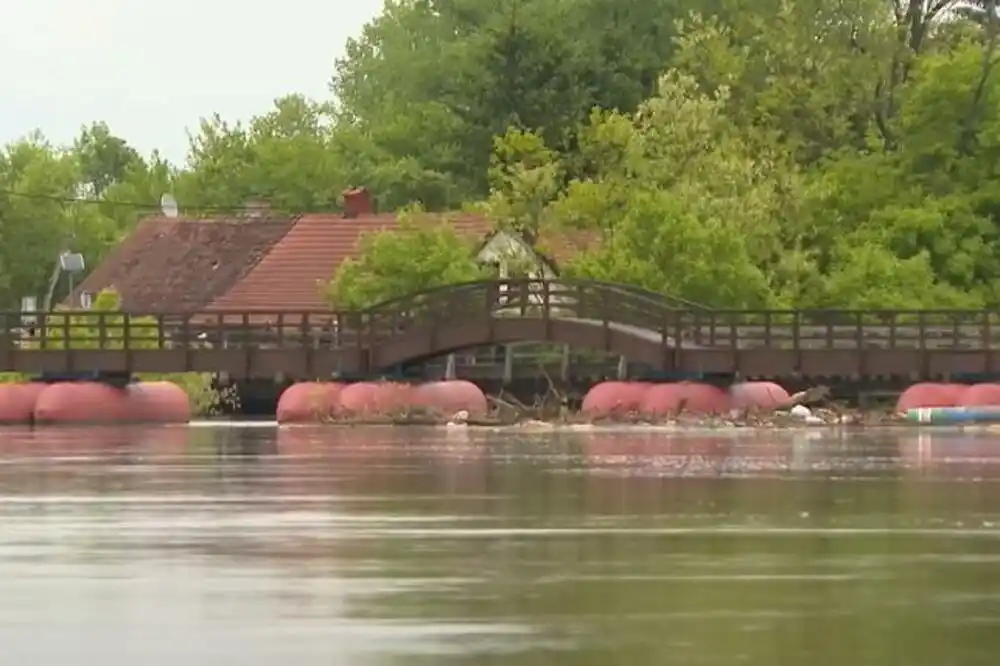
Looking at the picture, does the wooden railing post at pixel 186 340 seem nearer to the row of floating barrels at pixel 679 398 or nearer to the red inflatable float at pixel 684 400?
the row of floating barrels at pixel 679 398

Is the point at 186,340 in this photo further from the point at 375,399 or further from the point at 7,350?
the point at 375,399

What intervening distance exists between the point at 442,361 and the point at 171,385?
26.9ft

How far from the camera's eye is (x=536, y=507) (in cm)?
2722

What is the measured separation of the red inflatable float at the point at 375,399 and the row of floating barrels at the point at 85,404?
4.06 meters

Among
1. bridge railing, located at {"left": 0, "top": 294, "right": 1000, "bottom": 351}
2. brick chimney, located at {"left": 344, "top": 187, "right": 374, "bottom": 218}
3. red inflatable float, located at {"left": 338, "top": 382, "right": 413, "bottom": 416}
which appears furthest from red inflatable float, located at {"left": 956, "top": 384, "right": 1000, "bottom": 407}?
brick chimney, located at {"left": 344, "top": 187, "right": 374, "bottom": 218}

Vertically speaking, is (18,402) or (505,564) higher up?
(18,402)

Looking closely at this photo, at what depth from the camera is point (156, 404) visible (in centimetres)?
6331

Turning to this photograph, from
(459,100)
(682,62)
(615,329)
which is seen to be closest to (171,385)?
(615,329)

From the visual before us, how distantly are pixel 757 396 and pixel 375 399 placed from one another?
27.7ft

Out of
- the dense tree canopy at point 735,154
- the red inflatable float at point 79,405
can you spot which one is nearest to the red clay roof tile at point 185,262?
the dense tree canopy at point 735,154

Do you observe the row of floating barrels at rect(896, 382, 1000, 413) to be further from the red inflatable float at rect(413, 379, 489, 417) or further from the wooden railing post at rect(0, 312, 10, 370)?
the wooden railing post at rect(0, 312, 10, 370)

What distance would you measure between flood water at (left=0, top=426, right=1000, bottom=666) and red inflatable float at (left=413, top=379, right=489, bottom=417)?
22.2 metres

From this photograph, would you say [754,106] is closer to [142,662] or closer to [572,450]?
[572,450]

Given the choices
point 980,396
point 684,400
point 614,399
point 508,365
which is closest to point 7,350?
point 508,365
